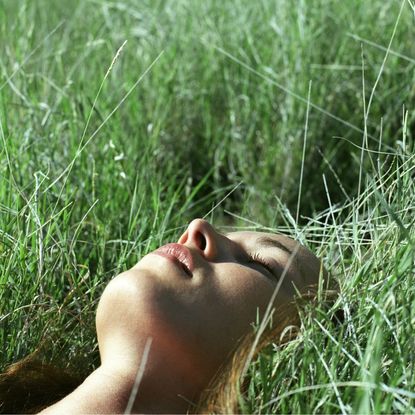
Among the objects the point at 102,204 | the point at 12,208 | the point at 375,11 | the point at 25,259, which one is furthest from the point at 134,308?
the point at 375,11

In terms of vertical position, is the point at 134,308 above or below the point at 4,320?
above

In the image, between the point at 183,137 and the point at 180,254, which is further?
the point at 183,137

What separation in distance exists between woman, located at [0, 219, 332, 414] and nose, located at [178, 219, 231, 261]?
40 mm

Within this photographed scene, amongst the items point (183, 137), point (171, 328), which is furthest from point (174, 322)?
point (183, 137)

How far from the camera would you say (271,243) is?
2.24m

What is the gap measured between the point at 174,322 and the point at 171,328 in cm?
1

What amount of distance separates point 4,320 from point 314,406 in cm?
81

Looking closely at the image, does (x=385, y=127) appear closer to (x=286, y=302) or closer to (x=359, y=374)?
(x=286, y=302)

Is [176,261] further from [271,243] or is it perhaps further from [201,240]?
[271,243]

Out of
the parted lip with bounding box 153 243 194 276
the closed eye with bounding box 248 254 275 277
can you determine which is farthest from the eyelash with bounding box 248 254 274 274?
the parted lip with bounding box 153 243 194 276

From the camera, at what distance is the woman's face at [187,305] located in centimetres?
197

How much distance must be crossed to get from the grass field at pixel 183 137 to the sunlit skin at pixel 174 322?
0.72 feet

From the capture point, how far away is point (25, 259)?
2.44 meters

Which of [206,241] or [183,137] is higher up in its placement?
[206,241]
